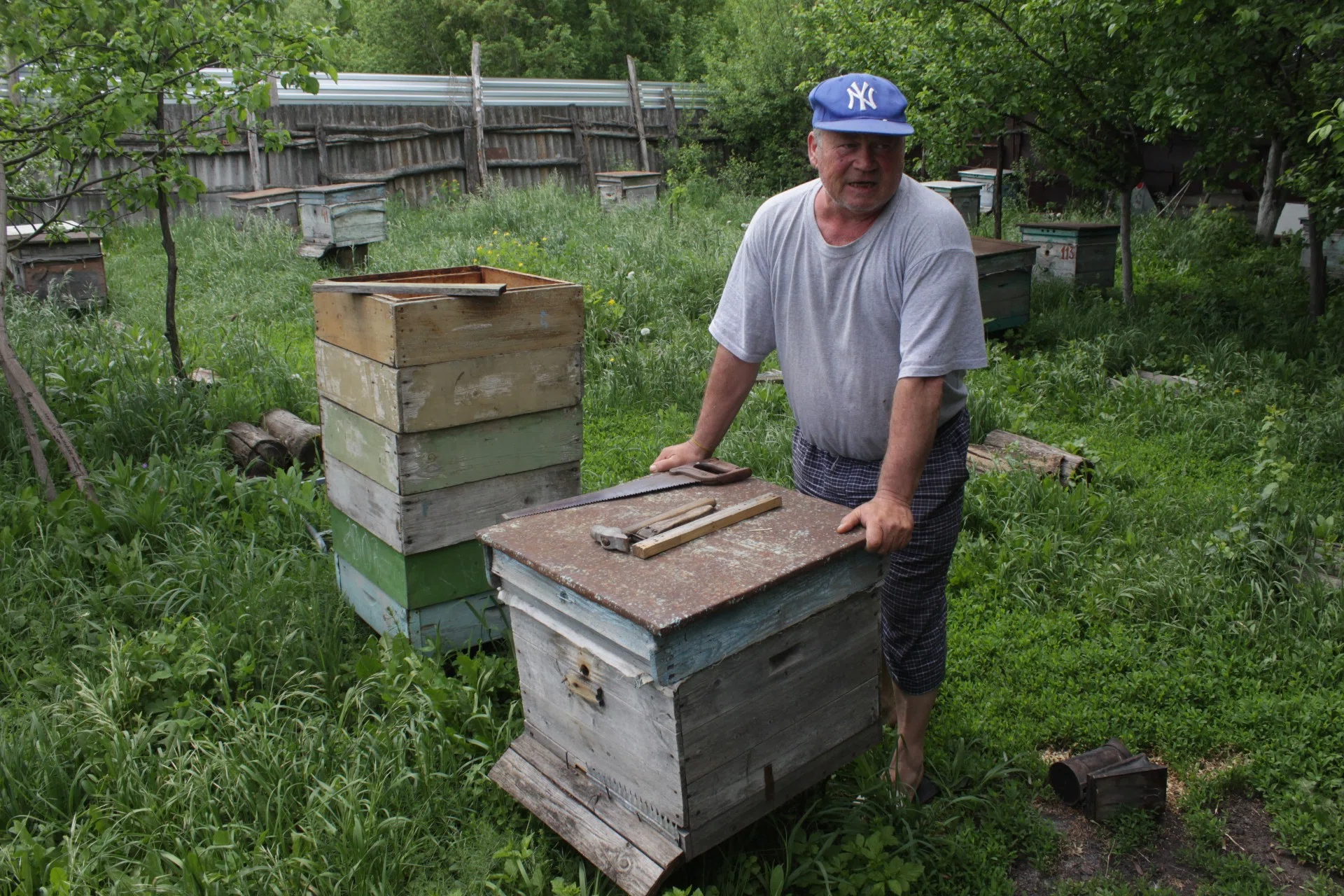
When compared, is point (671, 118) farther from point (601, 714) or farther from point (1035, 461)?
point (601, 714)

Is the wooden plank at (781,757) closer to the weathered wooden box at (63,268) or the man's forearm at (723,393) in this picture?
the man's forearm at (723,393)

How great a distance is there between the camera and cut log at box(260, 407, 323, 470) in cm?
519

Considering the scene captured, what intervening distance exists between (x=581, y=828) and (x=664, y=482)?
3.06 feet

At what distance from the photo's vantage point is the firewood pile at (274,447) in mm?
5141

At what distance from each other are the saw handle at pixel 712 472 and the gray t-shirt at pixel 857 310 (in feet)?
0.85

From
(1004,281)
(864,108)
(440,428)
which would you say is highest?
(864,108)

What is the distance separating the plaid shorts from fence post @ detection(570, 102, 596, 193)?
587 inches

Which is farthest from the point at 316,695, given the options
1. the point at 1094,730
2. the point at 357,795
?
the point at 1094,730

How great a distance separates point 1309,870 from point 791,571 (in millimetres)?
1907

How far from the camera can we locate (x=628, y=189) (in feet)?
43.8

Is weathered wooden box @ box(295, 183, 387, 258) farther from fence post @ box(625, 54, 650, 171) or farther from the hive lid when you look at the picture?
fence post @ box(625, 54, 650, 171)

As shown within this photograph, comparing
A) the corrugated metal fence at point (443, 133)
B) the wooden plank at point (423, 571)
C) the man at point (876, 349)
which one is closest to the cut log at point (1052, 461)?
the man at point (876, 349)

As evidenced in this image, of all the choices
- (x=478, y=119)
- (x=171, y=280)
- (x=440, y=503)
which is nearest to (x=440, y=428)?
(x=440, y=503)

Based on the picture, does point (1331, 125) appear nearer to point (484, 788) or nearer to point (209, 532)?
point (484, 788)
